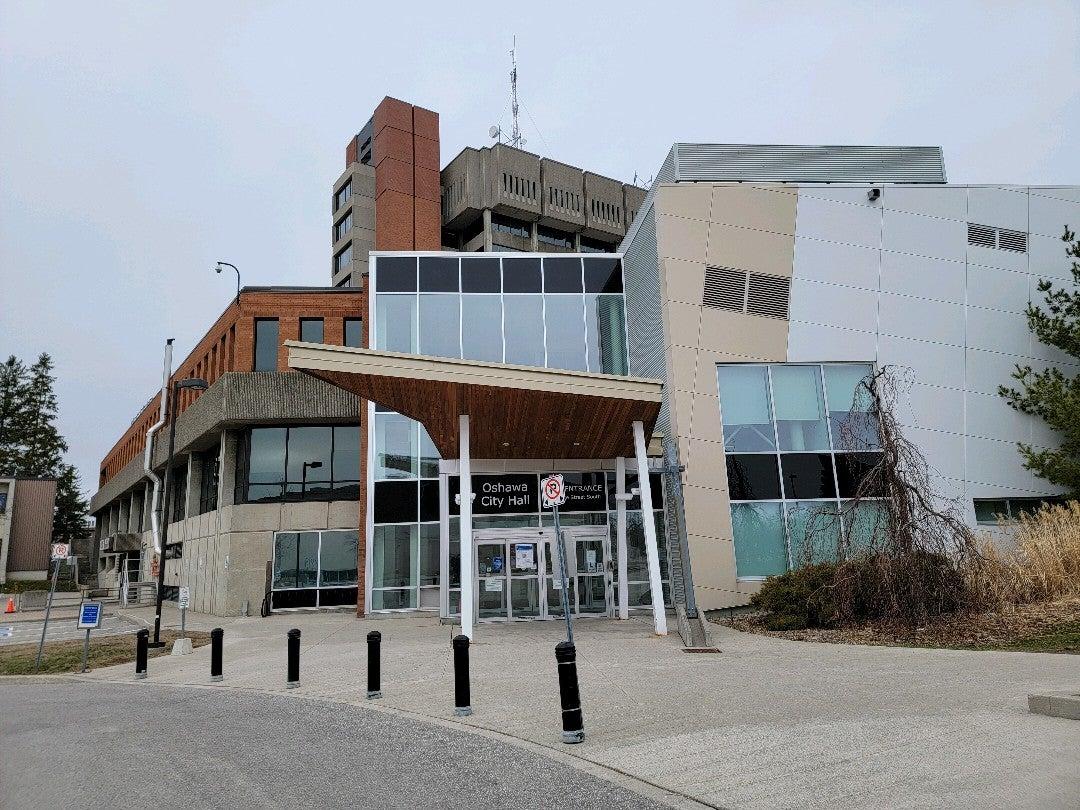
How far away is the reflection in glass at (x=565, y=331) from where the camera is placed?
87.2 feet

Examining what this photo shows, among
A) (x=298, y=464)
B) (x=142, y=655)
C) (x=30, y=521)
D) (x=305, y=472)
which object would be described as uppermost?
(x=298, y=464)

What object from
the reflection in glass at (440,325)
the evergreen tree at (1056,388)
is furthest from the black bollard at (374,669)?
the evergreen tree at (1056,388)

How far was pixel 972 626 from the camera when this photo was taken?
1384 cm

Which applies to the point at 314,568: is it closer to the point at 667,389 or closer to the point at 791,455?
the point at 667,389

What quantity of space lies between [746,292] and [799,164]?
15.6 feet

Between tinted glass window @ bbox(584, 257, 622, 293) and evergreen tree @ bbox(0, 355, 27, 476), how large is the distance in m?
65.4

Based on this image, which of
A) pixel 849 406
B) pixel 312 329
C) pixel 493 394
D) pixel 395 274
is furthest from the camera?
pixel 312 329

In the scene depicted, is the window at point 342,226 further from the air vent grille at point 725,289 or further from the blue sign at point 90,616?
the blue sign at point 90,616

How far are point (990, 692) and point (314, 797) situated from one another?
23.4 feet

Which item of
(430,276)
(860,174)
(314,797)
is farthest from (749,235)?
(314,797)

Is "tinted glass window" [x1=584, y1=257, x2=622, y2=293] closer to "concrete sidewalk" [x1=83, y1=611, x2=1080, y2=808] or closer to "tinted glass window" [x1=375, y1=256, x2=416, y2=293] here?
"tinted glass window" [x1=375, y1=256, x2=416, y2=293]

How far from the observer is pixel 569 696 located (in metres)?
7.23

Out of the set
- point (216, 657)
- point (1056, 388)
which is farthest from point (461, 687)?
point (1056, 388)

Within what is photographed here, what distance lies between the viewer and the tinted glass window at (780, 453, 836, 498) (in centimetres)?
2164
